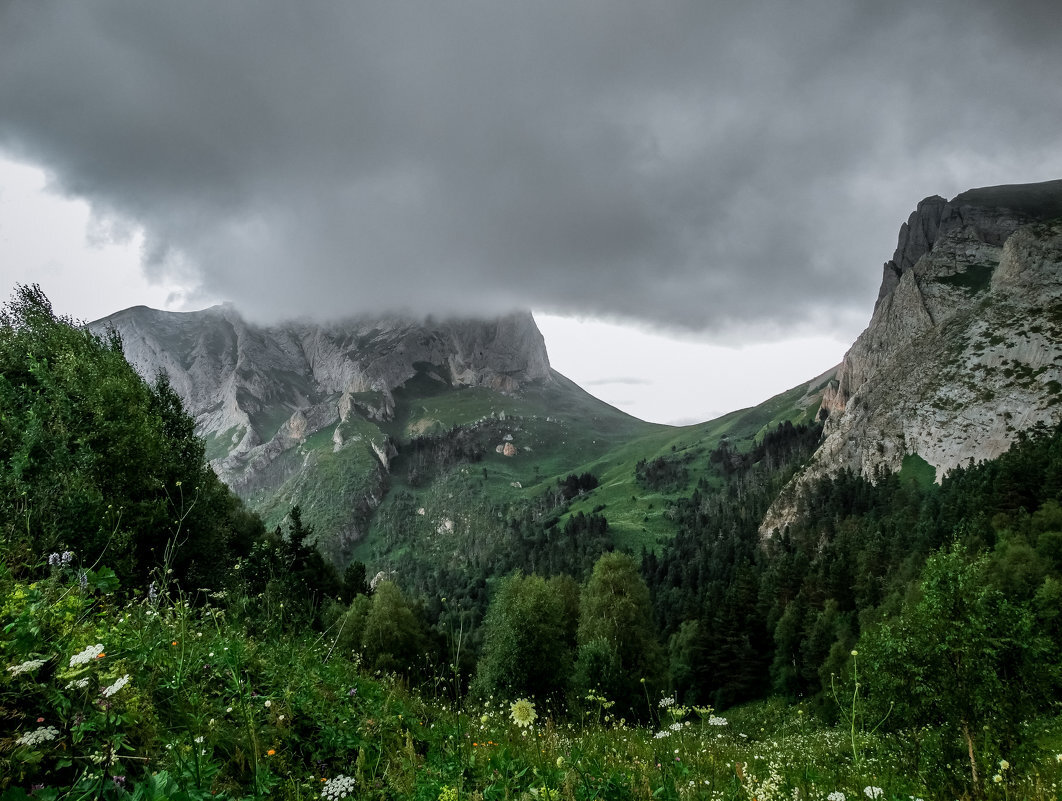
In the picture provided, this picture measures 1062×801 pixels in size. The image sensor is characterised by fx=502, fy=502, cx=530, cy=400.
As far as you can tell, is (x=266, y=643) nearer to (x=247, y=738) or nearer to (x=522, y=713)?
(x=247, y=738)

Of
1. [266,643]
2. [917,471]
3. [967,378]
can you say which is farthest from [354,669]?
[967,378]

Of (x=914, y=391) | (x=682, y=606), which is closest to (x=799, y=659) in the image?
(x=682, y=606)

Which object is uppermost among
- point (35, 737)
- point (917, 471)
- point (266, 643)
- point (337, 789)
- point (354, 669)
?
point (35, 737)

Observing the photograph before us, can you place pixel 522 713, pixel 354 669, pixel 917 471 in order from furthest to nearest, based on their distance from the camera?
pixel 917 471, pixel 354 669, pixel 522 713

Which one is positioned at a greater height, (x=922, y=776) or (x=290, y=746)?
(x=290, y=746)

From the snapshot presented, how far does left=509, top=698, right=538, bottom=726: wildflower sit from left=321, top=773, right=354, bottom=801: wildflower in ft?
5.49

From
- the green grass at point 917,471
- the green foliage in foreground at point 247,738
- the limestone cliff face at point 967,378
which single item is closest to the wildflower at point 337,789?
the green foliage in foreground at point 247,738

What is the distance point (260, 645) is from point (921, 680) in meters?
14.3

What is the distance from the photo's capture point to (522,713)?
534cm

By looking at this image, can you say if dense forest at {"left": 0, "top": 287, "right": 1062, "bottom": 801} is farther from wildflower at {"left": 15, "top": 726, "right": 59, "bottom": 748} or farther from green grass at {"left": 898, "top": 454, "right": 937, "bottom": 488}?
green grass at {"left": 898, "top": 454, "right": 937, "bottom": 488}

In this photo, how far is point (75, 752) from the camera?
3.18 m

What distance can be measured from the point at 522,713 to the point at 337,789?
76.2 inches

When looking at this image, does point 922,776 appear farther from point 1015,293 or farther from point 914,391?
point 1015,293

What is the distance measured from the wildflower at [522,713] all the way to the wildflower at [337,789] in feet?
5.49
